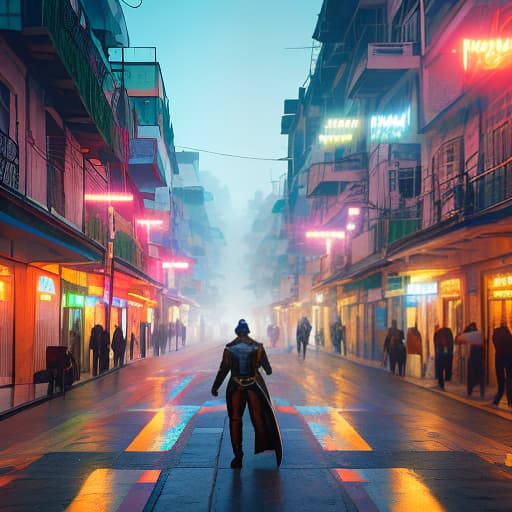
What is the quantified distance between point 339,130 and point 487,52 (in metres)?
20.9

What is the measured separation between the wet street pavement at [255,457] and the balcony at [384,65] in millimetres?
16247

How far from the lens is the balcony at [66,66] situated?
16.8 meters

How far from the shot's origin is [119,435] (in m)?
10.6

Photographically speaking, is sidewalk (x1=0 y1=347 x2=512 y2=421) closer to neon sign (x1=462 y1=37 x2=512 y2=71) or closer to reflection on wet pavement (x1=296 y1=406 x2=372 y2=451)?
reflection on wet pavement (x1=296 y1=406 x2=372 y2=451)

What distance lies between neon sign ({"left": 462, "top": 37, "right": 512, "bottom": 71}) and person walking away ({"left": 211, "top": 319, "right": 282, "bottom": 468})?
1282cm

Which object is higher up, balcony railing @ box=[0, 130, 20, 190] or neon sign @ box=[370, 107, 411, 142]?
neon sign @ box=[370, 107, 411, 142]

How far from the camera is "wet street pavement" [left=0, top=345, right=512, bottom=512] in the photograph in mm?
6652

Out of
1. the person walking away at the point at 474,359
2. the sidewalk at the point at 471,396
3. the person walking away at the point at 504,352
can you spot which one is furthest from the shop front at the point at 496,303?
the person walking away at the point at 504,352

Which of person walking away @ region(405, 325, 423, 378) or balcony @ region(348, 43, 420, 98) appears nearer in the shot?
person walking away @ region(405, 325, 423, 378)

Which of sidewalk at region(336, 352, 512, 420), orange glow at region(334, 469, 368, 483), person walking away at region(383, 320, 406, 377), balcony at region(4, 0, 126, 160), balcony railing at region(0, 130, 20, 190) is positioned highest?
balcony at region(4, 0, 126, 160)

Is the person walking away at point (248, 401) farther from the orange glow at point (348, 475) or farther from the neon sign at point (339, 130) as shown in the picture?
the neon sign at point (339, 130)

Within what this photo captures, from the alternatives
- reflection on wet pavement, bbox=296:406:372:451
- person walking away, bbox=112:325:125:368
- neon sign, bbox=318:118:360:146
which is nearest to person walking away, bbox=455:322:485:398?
reflection on wet pavement, bbox=296:406:372:451

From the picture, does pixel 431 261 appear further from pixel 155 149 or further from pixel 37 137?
pixel 155 149

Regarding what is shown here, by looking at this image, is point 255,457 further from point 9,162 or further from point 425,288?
point 425,288
